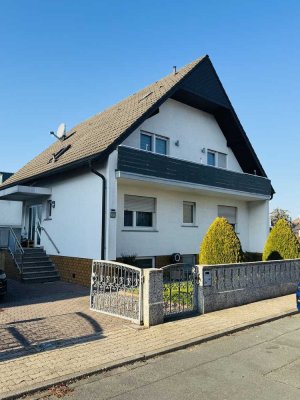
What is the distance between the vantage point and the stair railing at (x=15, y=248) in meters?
13.9

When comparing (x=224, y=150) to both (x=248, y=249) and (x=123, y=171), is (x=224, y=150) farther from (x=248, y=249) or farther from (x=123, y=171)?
(x=123, y=171)

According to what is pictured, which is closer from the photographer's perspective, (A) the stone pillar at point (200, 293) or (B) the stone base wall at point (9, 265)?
(A) the stone pillar at point (200, 293)

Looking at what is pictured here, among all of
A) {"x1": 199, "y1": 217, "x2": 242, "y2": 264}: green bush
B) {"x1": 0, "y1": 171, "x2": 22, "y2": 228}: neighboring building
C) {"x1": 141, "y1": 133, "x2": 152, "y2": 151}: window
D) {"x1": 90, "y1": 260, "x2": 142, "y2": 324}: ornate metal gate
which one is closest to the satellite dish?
{"x1": 141, "y1": 133, "x2": 152, "y2": 151}: window

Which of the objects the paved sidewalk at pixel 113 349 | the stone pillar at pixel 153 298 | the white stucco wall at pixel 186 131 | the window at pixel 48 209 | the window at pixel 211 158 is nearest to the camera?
the paved sidewalk at pixel 113 349

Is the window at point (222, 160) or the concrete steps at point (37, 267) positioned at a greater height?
the window at point (222, 160)

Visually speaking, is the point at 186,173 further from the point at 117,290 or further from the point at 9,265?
the point at 9,265

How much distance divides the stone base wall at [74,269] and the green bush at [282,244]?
6.82 m

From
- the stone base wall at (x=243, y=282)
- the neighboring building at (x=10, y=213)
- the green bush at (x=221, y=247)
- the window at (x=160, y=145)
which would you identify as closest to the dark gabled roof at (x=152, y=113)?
the window at (x=160, y=145)

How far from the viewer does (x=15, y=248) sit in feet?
49.4

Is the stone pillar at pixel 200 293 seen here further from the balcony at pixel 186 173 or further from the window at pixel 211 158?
the window at pixel 211 158

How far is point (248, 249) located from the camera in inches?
800

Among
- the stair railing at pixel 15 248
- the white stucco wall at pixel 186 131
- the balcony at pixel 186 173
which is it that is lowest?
the stair railing at pixel 15 248

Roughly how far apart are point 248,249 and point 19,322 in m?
15.1

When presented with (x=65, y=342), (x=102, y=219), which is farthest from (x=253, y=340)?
(x=102, y=219)
